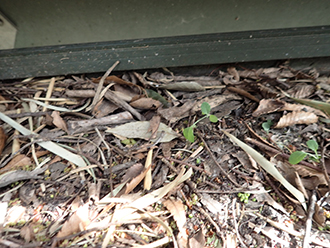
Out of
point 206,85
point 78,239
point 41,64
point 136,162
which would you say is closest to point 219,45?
point 206,85

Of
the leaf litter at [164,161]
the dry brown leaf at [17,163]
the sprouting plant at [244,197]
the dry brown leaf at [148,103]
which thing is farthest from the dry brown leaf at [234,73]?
the dry brown leaf at [17,163]

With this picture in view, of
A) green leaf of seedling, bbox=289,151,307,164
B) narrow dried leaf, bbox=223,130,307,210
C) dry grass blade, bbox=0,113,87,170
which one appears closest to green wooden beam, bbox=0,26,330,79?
dry grass blade, bbox=0,113,87,170

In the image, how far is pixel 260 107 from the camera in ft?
3.45

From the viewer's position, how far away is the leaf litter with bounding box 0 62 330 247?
0.78 meters

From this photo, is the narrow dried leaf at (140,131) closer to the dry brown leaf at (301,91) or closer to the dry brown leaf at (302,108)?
the dry brown leaf at (302,108)

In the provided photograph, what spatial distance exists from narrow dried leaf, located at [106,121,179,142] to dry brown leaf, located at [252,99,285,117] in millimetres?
431

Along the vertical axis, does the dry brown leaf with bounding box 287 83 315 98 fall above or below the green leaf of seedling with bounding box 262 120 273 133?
above

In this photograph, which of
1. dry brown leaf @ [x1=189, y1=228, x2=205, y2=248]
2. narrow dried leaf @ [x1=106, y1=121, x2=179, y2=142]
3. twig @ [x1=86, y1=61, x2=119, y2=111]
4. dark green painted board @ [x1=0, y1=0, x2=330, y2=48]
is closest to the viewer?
dry brown leaf @ [x1=189, y1=228, x2=205, y2=248]

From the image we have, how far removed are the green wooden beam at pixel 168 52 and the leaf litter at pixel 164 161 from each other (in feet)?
0.23

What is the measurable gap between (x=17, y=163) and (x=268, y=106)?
1.23 metres

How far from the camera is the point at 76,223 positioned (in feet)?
2.51

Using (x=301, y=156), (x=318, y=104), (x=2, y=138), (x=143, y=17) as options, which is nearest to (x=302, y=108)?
(x=318, y=104)

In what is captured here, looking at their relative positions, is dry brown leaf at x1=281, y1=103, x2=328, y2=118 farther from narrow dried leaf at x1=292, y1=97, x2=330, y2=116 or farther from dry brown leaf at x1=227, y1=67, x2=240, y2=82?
dry brown leaf at x1=227, y1=67, x2=240, y2=82

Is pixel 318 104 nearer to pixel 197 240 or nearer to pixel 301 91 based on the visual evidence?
pixel 301 91
